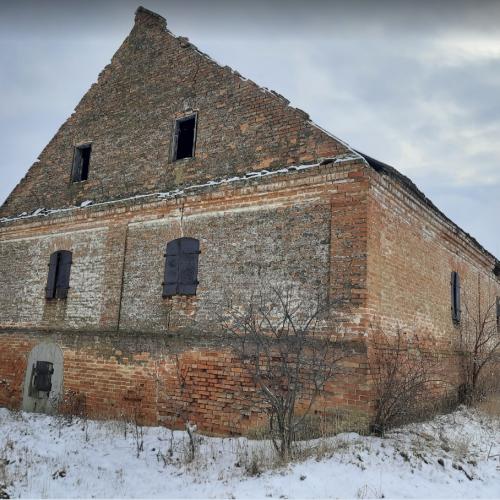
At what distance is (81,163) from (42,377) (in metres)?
5.20

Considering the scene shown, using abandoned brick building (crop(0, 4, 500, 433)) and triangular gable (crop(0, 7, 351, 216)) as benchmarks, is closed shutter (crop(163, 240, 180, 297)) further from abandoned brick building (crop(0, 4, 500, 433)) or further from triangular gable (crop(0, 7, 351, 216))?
triangular gable (crop(0, 7, 351, 216))

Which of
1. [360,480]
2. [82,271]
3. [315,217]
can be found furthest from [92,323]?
[360,480]

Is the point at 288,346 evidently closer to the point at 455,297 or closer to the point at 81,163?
the point at 455,297

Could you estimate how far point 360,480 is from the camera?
551cm

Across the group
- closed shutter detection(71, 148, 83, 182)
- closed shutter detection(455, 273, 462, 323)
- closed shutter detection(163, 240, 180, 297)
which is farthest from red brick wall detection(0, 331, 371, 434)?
closed shutter detection(455, 273, 462, 323)

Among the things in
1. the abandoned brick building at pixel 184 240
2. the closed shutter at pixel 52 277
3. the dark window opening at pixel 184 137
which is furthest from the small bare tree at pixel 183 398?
the dark window opening at pixel 184 137

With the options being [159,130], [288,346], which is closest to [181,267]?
[288,346]

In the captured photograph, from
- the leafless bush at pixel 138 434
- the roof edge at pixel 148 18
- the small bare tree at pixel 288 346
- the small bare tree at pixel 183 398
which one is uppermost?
the roof edge at pixel 148 18

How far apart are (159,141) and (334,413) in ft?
21.9

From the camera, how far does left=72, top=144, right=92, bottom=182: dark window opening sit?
40.0 ft

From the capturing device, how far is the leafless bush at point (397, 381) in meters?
6.95

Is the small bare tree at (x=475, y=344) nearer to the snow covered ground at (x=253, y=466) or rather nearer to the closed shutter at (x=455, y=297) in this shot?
the closed shutter at (x=455, y=297)

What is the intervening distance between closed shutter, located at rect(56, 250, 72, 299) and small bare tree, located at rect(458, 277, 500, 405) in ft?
29.6

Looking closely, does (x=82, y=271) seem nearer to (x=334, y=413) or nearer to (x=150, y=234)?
(x=150, y=234)
